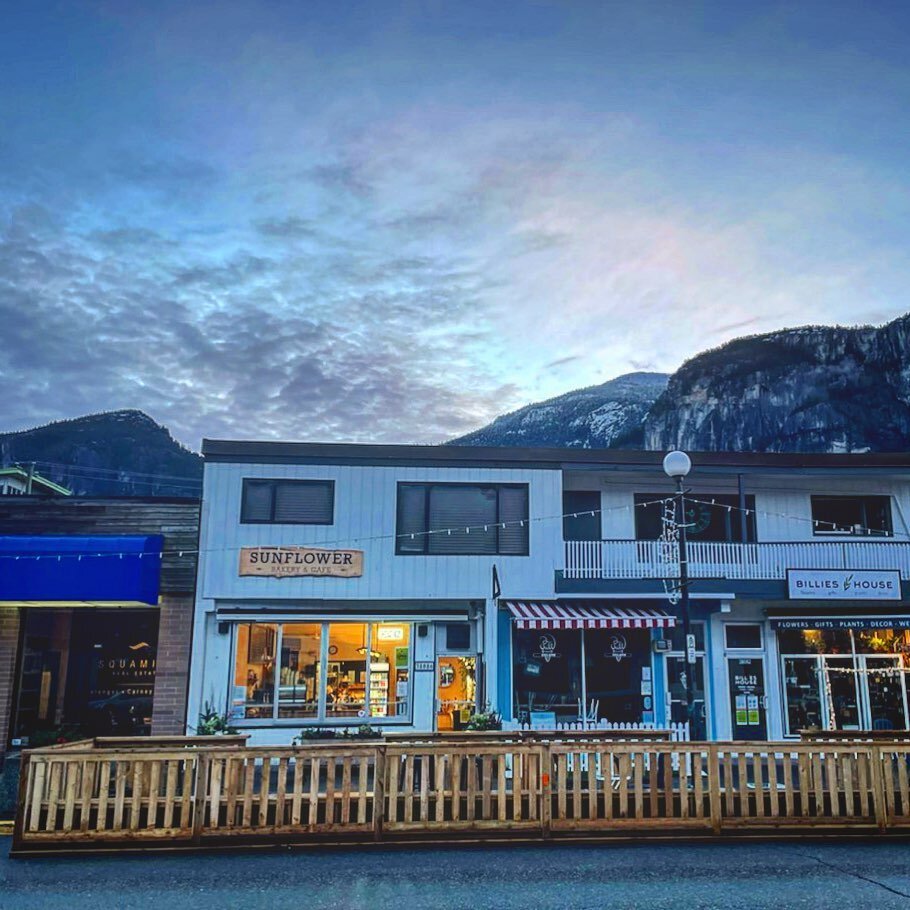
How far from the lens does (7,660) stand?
17.6m

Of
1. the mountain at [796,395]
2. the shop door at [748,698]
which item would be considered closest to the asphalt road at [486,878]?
the shop door at [748,698]

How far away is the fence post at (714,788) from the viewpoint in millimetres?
9859

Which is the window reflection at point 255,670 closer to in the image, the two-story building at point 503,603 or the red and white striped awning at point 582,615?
the two-story building at point 503,603

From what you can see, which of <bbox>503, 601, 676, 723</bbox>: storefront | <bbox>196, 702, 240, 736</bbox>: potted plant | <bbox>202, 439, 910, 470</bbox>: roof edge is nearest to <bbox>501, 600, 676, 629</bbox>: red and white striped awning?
<bbox>503, 601, 676, 723</bbox>: storefront

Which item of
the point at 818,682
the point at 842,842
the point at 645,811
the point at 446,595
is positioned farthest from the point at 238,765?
the point at 818,682

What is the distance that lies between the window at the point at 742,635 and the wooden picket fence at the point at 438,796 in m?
10.4

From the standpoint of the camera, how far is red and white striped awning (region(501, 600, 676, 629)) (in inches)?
717

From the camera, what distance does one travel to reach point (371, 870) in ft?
28.4

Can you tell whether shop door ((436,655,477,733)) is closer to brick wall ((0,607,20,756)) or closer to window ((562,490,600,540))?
window ((562,490,600,540))

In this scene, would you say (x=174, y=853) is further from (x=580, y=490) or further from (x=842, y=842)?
(x=580, y=490)

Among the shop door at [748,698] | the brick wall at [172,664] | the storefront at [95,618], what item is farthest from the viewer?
the shop door at [748,698]

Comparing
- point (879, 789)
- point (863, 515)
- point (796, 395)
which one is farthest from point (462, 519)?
point (796, 395)

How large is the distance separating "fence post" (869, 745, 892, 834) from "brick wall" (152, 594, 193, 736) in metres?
13.2

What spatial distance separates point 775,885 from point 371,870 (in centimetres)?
397
